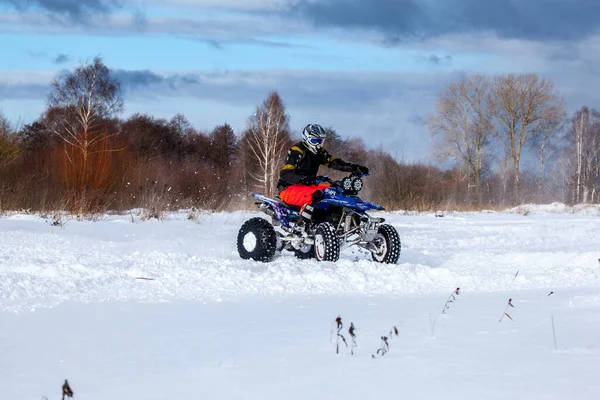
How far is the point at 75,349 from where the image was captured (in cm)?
444

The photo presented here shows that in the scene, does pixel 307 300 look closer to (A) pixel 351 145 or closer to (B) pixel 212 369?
(B) pixel 212 369

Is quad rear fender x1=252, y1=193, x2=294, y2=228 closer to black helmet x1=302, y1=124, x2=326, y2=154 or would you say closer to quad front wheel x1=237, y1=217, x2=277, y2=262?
quad front wheel x1=237, y1=217, x2=277, y2=262

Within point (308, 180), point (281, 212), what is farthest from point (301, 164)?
point (281, 212)

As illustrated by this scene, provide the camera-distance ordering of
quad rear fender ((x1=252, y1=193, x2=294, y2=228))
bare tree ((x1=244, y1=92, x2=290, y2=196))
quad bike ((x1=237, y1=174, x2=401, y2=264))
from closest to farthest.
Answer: quad bike ((x1=237, y1=174, x2=401, y2=264)) → quad rear fender ((x1=252, y1=193, x2=294, y2=228)) → bare tree ((x1=244, y1=92, x2=290, y2=196))

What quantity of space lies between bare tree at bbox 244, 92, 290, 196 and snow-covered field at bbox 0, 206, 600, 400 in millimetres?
27031

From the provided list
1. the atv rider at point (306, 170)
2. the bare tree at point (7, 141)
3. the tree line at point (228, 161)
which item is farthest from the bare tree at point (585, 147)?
the atv rider at point (306, 170)

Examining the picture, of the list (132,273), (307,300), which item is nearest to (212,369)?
(307,300)

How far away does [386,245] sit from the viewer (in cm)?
970

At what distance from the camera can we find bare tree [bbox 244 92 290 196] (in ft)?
124

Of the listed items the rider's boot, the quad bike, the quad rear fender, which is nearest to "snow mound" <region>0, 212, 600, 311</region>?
the quad bike

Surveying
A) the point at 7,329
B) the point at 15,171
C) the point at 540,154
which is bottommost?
the point at 7,329

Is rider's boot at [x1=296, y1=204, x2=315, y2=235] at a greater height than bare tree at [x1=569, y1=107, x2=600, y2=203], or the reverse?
bare tree at [x1=569, y1=107, x2=600, y2=203]

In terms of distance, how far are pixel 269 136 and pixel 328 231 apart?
29280 mm

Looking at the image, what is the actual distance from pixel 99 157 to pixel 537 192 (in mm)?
29690
